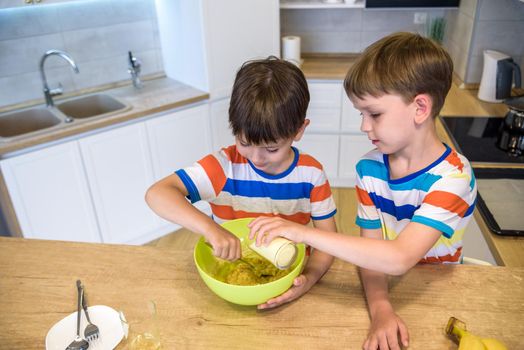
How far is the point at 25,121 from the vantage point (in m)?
2.48

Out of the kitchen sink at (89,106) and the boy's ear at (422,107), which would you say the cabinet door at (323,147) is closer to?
the kitchen sink at (89,106)

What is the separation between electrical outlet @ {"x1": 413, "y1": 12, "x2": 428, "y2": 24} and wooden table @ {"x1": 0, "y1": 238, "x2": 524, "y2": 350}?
258cm

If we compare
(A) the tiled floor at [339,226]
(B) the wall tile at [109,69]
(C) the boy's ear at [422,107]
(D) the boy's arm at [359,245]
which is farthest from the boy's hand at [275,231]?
(B) the wall tile at [109,69]

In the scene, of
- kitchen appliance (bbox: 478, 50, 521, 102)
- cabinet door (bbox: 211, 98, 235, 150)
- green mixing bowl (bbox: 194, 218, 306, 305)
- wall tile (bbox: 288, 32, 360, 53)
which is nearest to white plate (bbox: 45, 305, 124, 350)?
green mixing bowl (bbox: 194, 218, 306, 305)

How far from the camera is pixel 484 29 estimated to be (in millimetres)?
2502

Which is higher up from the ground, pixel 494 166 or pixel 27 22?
pixel 27 22

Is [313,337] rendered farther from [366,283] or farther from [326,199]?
[326,199]

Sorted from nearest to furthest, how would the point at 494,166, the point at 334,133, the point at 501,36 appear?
the point at 494,166
the point at 501,36
the point at 334,133

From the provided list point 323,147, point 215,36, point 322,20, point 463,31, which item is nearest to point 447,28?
point 463,31

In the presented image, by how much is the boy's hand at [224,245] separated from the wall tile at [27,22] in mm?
2118

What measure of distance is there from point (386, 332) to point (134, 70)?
7.72ft

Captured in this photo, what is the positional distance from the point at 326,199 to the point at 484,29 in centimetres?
194

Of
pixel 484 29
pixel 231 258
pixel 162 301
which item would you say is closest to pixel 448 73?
pixel 231 258

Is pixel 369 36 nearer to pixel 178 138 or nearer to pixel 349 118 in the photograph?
pixel 349 118
